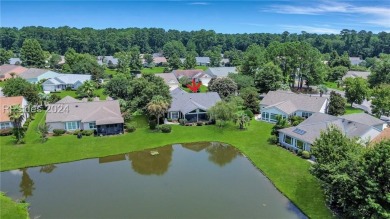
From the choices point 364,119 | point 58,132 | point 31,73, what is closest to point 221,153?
point 364,119

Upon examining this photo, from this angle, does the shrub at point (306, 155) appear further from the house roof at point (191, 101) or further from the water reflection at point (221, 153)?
the house roof at point (191, 101)

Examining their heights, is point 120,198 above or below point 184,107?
below

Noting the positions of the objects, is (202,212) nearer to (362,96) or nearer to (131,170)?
(131,170)

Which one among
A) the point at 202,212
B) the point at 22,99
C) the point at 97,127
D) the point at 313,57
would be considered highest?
the point at 313,57

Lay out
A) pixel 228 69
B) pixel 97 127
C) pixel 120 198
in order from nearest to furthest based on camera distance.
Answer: pixel 120 198 < pixel 97 127 < pixel 228 69

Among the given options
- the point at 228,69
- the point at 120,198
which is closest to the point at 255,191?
the point at 120,198

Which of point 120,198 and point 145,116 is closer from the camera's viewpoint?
point 120,198

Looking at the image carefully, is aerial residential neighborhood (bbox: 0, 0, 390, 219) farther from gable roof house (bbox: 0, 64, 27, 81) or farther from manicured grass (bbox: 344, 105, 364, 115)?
gable roof house (bbox: 0, 64, 27, 81)

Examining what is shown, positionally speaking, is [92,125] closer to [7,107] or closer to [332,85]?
[7,107]
